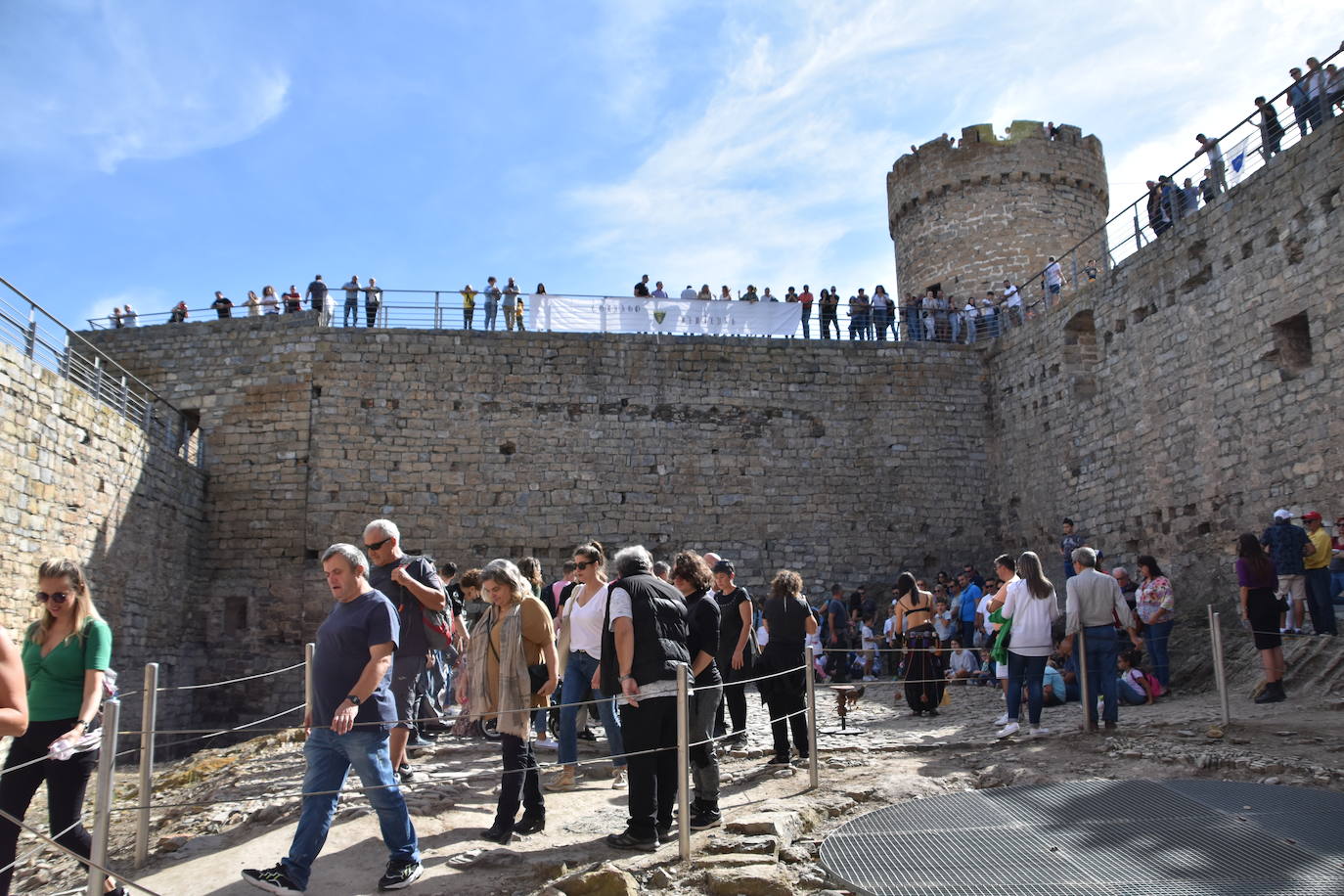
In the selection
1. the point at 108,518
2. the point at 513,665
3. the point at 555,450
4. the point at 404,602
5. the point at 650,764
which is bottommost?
the point at 650,764

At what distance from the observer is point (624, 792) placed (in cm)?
605

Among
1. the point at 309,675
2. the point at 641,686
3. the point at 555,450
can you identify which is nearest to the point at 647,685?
the point at 641,686

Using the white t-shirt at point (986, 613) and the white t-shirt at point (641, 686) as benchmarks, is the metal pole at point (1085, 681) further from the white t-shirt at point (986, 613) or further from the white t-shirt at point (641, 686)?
the white t-shirt at point (641, 686)

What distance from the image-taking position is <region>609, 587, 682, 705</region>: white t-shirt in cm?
486

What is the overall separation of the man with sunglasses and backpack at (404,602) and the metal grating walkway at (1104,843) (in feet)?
8.79

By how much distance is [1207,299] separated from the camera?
12141mm

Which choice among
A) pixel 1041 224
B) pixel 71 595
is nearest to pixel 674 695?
pixel 71 595

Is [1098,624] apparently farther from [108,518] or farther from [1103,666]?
[108,518]

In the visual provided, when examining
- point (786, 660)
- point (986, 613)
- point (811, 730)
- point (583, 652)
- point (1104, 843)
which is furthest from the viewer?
point (986, 613)

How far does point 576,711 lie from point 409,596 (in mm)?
1267

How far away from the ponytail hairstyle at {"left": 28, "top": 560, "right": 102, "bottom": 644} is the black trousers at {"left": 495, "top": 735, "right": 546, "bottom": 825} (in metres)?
1.98

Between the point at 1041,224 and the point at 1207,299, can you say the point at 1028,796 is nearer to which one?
the point at 1207,299

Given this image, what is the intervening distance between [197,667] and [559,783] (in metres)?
10.6

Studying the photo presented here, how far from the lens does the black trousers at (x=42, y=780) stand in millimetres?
4031
